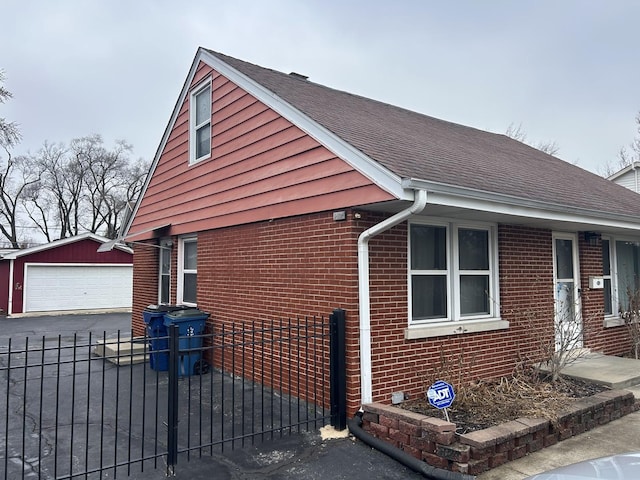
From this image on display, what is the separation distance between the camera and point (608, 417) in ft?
17.6

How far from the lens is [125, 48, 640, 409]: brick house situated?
17.2ft

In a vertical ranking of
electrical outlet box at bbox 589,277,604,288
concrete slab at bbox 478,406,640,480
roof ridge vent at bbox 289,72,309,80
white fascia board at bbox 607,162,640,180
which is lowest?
concrete slab at bbox 478,406,640,480

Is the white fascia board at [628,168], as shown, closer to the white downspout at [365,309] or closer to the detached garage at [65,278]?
the white downspout at [365,309]

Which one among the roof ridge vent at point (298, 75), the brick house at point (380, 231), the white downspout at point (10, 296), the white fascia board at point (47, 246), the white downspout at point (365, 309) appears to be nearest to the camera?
the white downspout at point (365, 309)

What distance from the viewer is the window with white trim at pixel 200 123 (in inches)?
351

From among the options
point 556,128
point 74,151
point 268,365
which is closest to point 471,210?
point 268,365

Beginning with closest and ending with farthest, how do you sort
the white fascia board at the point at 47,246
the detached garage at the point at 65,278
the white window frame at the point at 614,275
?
1. the white window frame at the point at 614,275
2. the white fascia board at the point at 47,246
3. the detached garage at the point at 65,278

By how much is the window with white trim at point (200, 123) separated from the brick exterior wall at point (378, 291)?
171cm

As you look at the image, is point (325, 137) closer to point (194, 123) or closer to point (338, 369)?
point (338, 369)

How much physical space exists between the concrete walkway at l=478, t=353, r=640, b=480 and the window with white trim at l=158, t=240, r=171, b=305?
7.79 m

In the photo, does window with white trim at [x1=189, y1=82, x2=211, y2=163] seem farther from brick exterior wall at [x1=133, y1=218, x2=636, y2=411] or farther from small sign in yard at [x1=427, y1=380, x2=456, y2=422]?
small sign in yard at [x1=427, y1=380, x2=456, y2=422]

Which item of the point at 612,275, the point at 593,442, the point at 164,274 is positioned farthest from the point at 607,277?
the point at 164,274

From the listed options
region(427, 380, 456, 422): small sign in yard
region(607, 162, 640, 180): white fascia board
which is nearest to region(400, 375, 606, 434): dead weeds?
region(427, 380, 456, 422): small sign in yard

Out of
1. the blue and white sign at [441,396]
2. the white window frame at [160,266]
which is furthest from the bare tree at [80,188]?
the blue and white sign at [441,396]
